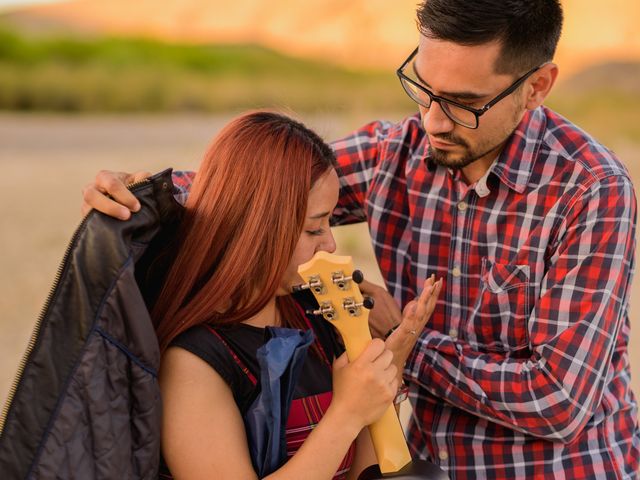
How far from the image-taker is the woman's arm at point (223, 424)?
2.10m

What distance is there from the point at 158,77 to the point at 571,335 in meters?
24.3

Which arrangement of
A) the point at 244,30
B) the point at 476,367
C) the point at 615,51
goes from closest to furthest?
the point at 476,367 → the point at 615,51 → the point at 244,30

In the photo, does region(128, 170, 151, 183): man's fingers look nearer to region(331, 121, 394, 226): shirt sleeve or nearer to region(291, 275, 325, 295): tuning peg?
region(291, 275, 325, 295): tuning peg

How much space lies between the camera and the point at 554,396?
251cm

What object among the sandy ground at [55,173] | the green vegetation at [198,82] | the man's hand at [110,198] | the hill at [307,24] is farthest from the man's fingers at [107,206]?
the green vegetation at [198,82]

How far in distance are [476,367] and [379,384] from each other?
500mm

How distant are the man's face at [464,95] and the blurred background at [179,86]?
32 centimetres

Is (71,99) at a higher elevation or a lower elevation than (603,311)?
higher

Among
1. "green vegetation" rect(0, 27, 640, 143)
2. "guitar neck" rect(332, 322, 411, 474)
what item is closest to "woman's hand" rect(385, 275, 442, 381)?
"guitar neck" rect(332, 322, 411, 474)

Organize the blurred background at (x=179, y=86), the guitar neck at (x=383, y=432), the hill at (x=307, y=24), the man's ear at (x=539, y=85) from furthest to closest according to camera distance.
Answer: the hill at (x=307, y=24) → the blurred background at (x=179, y=86) → the man's ear at (x=539, y=85) → the guitar neck at (x=383, y=432)

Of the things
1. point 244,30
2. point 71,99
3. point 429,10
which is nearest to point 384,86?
point 244,30

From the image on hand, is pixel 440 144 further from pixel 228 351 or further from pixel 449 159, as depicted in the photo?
pixel 228 351

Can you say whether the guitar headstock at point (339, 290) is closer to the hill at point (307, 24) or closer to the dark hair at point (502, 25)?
the dark hair at point (502, 25)

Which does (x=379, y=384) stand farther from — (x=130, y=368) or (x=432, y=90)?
(x=432, y=90)
